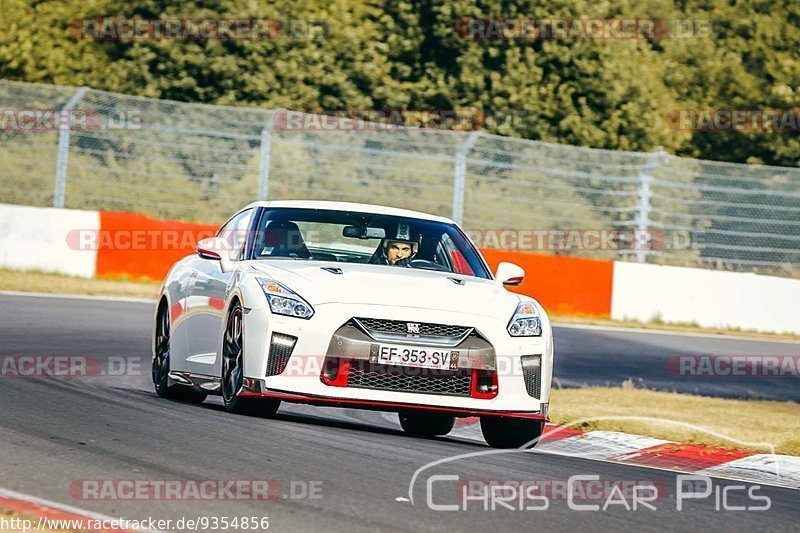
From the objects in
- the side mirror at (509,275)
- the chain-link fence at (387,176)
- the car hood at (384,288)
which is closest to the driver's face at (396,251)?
the car hood at (384,288)

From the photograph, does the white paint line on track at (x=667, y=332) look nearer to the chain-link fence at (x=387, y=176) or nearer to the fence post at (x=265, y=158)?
the chain-link fence at (x=387, y=176)

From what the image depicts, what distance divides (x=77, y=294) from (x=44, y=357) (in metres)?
7.71

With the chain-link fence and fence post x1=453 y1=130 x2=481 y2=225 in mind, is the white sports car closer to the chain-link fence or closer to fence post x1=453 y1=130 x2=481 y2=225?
fence post x1=453 y1=130 x2=481 y2=225

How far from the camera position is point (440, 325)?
8.46 meters

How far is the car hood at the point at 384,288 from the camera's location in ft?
27.9

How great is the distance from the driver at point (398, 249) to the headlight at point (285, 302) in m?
1.12

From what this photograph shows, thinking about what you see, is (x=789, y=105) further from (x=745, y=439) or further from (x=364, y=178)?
(x=745, y=439)

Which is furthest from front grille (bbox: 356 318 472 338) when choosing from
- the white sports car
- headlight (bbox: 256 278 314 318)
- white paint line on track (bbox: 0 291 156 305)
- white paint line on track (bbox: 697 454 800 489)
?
white paint line on track (bbox: 0 291 156 305)

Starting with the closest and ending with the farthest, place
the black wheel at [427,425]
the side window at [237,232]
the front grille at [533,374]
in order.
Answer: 1. the front grille at [533,374]
2. the side window at [237,232]
3. the black wheel at [427,425]

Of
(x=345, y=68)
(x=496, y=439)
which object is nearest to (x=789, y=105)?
(x=345, y=68)

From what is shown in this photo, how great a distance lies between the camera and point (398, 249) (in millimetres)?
9703

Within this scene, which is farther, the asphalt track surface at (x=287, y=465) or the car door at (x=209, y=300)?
the car door at (x=209, y=300)

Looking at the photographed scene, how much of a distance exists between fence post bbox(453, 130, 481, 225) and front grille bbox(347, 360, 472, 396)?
1495cm

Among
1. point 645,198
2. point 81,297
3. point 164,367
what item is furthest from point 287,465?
point 645,198
